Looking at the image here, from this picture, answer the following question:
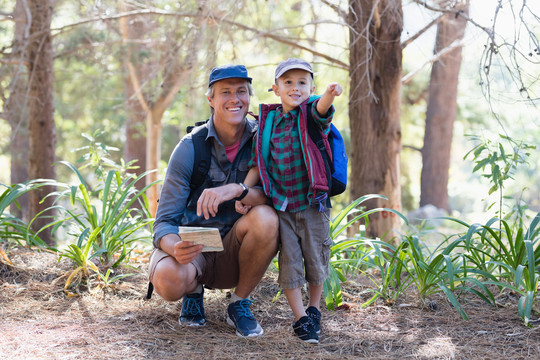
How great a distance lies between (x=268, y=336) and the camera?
277cm

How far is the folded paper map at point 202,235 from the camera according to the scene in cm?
242

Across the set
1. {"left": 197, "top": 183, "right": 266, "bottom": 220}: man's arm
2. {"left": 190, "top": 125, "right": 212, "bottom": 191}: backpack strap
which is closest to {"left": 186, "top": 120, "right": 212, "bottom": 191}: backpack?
{"left": 190, "top": 125, "right": 212, "bottom": 191}: backpack strap

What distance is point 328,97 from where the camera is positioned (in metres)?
2.44

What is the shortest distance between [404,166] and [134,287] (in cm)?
1189

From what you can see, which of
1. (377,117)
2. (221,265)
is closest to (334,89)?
(221,265)

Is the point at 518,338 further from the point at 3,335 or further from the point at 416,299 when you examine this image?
the point at 3,335

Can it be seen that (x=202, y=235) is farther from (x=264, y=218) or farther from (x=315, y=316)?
(x=315, y=316)

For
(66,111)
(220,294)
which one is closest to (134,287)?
(220,294)

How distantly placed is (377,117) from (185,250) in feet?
8.70

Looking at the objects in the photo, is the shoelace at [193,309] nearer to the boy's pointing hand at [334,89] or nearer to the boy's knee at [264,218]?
the boy's knee at [264,218]

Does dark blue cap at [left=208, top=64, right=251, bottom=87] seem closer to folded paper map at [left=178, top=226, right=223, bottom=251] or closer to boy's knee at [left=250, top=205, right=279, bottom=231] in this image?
boy's knee at [left=250, top=205, right=279, bottom=231]

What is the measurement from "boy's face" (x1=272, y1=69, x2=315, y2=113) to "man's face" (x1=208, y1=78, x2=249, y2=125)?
269 mm

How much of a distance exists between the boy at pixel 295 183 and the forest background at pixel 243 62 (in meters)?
1.11

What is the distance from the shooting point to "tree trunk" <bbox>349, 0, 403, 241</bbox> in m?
4.63
